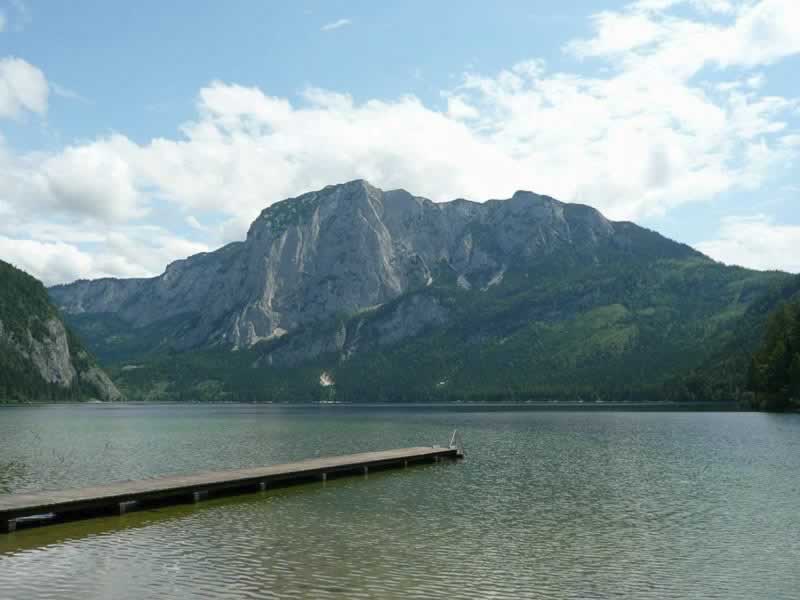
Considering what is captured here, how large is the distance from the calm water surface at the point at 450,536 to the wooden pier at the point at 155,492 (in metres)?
1.39

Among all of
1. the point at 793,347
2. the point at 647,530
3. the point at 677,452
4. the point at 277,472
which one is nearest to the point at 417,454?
the point at 277,472

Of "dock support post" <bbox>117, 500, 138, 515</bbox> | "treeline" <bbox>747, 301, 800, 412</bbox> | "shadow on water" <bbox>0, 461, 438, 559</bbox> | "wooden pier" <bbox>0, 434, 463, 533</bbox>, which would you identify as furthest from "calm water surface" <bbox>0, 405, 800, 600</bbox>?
"treeline" <bbox>747, 301, 800, 412</bbox>

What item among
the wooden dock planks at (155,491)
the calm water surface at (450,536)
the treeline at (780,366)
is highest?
the treeline at (780,366)

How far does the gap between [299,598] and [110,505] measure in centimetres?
2560

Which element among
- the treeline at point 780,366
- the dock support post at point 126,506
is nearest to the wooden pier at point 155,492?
the dock support post at point 126,506

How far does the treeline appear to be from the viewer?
164 meters

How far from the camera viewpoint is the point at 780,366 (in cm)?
16775

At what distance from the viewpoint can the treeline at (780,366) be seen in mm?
164125

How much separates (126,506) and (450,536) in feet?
74.0

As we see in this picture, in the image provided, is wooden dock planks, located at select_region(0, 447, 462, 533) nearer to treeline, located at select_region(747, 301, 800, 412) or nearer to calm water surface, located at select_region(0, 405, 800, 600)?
calm water surface, located at select_region(0, 405, 800, 600)

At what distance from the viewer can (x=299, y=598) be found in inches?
1085

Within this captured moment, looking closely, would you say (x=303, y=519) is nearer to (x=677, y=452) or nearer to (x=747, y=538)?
(x=747, y=538)

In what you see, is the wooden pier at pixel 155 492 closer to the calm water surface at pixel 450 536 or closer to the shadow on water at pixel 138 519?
the shadow on water at pixel 138 519

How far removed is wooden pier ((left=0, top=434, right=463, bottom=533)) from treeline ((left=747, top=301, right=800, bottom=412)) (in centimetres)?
12253
